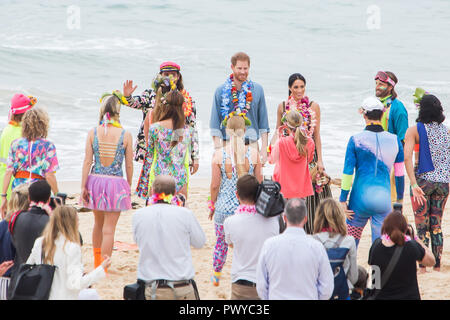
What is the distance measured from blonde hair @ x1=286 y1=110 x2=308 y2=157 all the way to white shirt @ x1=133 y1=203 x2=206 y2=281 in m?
2.14

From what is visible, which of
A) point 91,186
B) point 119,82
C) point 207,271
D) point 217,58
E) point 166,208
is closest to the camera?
point 166,208

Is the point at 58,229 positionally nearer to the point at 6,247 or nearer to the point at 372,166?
the point at 6,247

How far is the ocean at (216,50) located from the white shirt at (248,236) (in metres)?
9.84

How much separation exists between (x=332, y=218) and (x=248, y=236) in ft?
1.86

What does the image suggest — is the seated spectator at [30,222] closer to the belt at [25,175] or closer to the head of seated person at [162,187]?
the head of seated person at [162,187]

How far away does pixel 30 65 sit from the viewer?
2228 centimetres

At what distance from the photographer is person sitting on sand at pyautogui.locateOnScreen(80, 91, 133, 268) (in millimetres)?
5605

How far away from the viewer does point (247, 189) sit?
4211 mm

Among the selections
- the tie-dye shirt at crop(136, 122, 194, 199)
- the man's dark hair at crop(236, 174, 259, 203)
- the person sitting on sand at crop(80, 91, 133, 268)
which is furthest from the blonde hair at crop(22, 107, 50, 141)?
the man's dark hair at crop(236, 174, 259, 203)

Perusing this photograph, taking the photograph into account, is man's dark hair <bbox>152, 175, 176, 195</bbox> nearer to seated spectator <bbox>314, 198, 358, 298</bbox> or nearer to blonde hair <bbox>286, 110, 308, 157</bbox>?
seated spectator <bbox>314, 198, 358, 298</bbox>

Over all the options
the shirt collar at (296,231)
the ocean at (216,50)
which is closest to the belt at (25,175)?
the shirt collar at (296,231)
